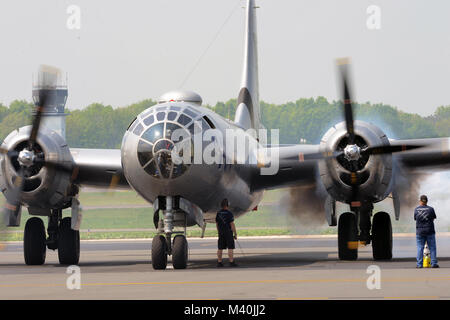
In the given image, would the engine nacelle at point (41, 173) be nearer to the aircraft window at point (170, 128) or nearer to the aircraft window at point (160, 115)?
the aircraft window at point (160, 115)

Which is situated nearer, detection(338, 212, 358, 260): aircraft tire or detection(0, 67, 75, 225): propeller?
detection(0, 67, 75, 225): propeller

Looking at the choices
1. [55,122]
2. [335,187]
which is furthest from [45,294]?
[55,122]

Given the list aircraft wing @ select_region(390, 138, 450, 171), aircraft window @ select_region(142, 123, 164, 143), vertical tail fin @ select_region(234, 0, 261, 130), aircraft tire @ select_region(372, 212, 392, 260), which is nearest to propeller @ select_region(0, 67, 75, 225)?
aircraft window @ select_region(142, 123, 164, 143)

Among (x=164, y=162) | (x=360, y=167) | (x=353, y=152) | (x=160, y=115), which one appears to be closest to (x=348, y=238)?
(x=360, y=167)

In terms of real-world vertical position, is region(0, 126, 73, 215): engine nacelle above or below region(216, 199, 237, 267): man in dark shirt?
above

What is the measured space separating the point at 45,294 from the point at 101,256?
564 inches

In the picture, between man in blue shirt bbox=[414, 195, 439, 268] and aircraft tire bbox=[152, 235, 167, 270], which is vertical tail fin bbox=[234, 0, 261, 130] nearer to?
aircraft tire bbox=[152, 235, 167, 270]

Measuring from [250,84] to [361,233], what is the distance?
900 centimetres

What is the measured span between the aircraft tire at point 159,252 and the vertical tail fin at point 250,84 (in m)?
8.48

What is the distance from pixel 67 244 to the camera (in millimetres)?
22734

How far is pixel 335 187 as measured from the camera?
842 inches

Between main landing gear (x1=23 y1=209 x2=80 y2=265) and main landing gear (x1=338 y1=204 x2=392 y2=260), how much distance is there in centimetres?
721

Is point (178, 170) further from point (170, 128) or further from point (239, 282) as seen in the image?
point (239, 282)

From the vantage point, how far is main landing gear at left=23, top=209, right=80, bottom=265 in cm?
2270
